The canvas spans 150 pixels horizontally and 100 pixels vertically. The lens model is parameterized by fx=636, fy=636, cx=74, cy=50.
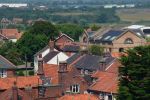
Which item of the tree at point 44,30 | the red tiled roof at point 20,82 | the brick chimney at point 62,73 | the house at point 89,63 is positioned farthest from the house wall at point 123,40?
the red tiled roof at point 20,82

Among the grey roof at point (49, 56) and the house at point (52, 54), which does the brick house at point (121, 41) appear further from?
the grey roof at point (49, 56)

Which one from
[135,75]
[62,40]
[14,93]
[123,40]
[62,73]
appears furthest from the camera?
[62,40]

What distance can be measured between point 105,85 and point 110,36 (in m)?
52.4

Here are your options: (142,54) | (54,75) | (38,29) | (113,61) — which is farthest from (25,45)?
(142,54)

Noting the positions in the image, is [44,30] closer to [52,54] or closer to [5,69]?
[52,54]

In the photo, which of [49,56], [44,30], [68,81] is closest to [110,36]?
[44,30]

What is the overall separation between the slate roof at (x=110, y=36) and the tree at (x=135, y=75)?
62885 millimetres

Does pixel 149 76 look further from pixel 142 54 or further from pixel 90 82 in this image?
pixel 90 82

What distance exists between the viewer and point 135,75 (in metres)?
40.8

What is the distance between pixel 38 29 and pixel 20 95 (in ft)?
218

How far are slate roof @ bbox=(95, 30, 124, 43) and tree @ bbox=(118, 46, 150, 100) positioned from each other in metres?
62.9

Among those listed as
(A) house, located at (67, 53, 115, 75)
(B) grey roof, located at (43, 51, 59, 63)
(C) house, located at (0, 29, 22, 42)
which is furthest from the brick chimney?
(C) house, located at (0, 29, 22, 42)

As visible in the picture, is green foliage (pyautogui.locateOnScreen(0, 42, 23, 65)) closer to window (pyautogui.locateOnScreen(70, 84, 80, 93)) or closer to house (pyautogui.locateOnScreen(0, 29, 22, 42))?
window (pyautogui.locateOnScreen(70, 84, 80, 93))

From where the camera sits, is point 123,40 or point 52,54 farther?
point 123,40
